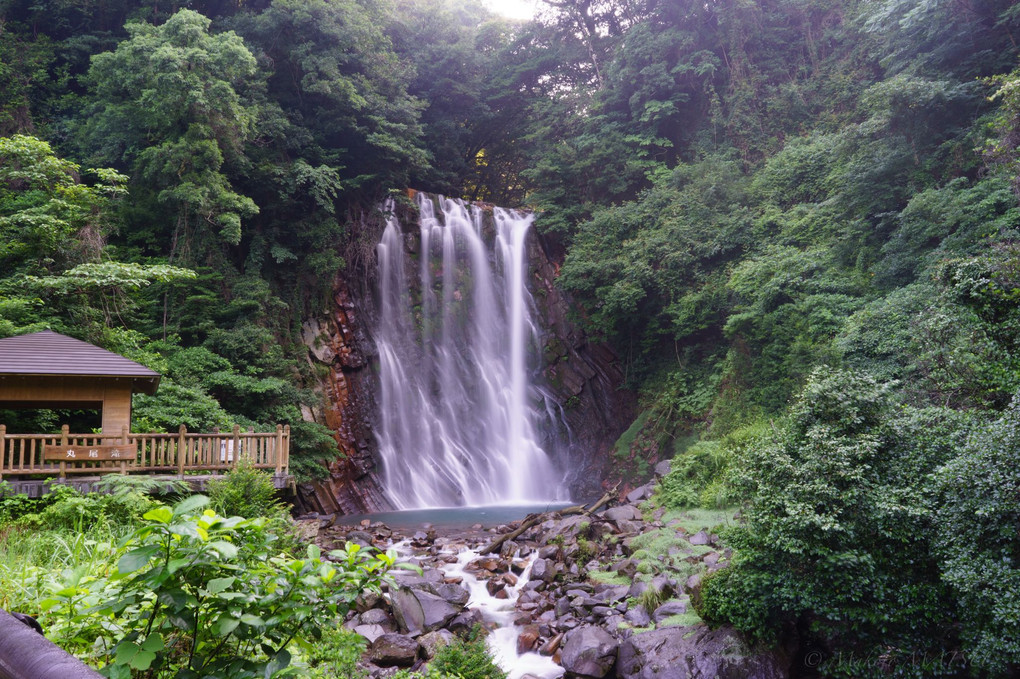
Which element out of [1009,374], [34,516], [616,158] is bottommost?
[34,516]

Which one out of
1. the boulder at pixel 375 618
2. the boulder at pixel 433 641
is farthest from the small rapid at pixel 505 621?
the boulder at pixel 375 618

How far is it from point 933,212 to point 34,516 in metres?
16.9

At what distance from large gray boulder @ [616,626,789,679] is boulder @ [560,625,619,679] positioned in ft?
0.55

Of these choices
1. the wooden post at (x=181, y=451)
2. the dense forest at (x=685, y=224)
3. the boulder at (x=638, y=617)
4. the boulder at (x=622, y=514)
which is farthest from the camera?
the boulder at (x=622, y=514)

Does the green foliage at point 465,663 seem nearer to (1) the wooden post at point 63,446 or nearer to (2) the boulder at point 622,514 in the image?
(2) the boulder at point 622,514

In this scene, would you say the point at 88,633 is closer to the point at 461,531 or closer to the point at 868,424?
the point at 868,424

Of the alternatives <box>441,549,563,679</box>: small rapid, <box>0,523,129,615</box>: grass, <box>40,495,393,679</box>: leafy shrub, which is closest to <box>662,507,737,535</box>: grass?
<box>441,549,563,679</box>: small rapid

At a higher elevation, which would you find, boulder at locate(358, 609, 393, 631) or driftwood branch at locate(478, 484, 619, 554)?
driftwood branch at locate(478, 484, 619, 554)

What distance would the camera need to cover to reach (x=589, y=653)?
798cm

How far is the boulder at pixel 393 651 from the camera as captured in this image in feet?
26.1

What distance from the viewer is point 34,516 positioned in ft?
27.2

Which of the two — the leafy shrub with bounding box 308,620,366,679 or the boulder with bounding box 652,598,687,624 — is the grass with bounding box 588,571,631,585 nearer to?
the boulder with bounding box 652,598,687,624

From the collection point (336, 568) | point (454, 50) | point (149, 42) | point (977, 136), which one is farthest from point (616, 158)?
point (336, 568)

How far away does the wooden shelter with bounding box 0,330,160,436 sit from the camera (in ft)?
34.4
